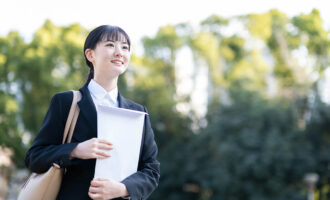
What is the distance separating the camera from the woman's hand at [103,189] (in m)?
1.99

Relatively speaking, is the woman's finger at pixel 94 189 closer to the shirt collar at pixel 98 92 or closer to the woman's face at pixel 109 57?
the shirt collar at pixel 98 92

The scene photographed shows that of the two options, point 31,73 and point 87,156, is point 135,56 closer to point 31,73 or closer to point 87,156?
point 31,73

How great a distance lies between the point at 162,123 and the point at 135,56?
4246mm

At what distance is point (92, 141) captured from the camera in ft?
6.62

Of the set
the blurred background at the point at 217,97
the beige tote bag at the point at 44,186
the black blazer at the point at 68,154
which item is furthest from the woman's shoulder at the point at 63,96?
the blurred background at the point at 217,97

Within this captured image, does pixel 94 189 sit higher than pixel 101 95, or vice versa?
pixel 101 95

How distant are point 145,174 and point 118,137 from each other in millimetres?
281

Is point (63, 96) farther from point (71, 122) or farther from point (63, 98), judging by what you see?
point (71, 122)

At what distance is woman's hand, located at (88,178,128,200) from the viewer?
199 centimetres

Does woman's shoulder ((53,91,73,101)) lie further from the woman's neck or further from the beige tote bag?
the beige tote bag

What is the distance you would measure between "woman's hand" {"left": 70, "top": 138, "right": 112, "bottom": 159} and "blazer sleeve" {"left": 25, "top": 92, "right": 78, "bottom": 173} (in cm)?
3

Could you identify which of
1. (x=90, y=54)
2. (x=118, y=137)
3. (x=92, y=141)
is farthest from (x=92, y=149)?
(x=90, y=54)

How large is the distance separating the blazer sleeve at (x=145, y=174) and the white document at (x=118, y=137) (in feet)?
0.19

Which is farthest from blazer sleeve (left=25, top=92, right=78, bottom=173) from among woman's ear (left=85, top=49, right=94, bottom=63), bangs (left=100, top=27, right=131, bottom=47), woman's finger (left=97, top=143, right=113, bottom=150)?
bangs (left=100, top=27, right=131, bottom=47)
